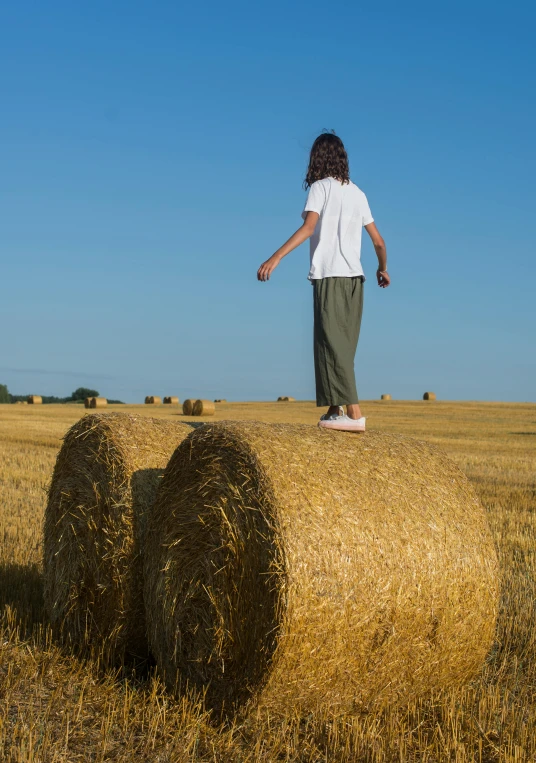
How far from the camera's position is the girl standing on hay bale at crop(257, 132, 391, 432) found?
548 centimetres

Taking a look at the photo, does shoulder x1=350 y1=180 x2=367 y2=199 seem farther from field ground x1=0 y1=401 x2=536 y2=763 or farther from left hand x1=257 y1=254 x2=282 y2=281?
field ground x1=0 y1=401 x2=536 y2=763

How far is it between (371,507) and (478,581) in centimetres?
83

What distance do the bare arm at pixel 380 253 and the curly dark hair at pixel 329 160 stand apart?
392mm

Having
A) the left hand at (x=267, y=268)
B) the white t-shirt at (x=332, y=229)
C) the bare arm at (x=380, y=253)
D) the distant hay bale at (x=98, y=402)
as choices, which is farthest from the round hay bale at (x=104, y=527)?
the distant hay bale at (x=98, y=402)

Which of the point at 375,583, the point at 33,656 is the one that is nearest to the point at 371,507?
the point at 375,583

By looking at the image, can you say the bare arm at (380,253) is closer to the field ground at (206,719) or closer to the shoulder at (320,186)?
the shoulder at (320,186)

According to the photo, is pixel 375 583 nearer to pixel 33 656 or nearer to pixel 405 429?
pixel 33 656

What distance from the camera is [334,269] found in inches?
218

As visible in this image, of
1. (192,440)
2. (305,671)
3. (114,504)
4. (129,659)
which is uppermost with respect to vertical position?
(192,440)

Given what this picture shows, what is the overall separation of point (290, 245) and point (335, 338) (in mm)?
666

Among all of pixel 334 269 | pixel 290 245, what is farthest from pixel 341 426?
pixel 290 245

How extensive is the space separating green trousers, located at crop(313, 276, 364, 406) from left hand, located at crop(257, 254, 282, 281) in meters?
0.40

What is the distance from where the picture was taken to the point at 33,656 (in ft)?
16.3

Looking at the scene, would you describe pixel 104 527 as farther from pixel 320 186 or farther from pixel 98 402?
pixel 98 402
